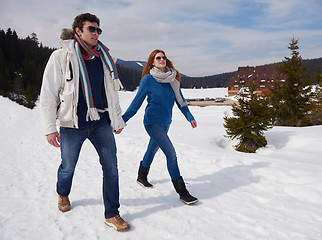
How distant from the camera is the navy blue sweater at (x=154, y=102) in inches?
131

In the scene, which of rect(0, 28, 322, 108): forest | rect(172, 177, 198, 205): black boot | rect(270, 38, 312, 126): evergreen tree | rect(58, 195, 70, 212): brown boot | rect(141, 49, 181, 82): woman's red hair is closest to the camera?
rect(58, 195, 70, 212): brown boot

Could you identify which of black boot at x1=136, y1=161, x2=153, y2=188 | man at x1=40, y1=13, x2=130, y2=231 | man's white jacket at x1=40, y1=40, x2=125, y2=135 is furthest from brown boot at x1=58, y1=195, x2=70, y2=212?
black boot at x1=136, y1=161, x2=153, y2=188

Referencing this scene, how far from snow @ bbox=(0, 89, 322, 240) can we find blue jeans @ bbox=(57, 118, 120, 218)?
363mm

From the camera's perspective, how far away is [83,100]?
2.46m

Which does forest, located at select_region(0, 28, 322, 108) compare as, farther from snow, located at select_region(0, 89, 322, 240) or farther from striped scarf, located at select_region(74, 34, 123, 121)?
striped scarf, located at select_region(74, 34, 123, 121)

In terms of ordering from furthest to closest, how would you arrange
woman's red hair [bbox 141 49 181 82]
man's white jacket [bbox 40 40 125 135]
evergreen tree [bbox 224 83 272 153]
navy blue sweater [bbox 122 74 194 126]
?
evergreen tree [bbox 224 83 272 153] → woman's red hair [bbox 141 49 181 82] → navy blue sweater [bbox 122 74 194 126] → man's white jacket [bbox 40 40 125 135]

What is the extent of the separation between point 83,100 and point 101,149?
605 millimetres

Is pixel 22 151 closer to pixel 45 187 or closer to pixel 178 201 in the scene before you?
pixel 45 187

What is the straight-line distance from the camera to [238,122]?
785 cm

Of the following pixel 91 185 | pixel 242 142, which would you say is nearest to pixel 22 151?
pixel 91 185

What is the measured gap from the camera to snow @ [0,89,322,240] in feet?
8.33

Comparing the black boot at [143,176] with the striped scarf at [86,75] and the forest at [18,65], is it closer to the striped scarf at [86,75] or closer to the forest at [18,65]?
the striped scarf at [86,75]

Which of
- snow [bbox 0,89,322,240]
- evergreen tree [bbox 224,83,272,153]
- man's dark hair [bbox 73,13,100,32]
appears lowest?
snow [bbox 0,89,322,240]

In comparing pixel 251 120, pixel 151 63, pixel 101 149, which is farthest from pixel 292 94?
pixel 101 149
